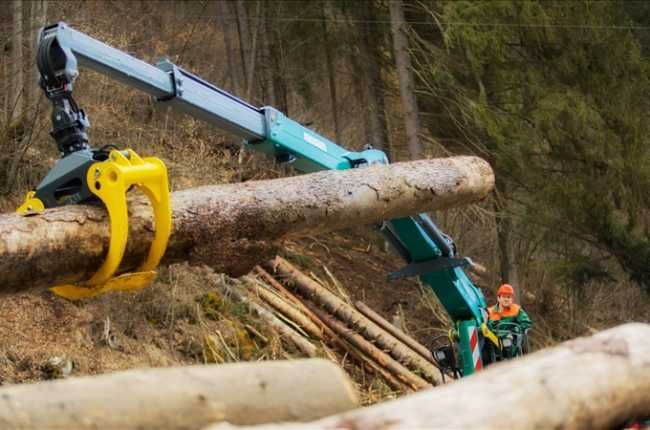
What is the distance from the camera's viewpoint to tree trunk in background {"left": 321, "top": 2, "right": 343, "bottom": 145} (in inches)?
786

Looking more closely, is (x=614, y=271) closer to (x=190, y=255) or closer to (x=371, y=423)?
(x=190, y=255)

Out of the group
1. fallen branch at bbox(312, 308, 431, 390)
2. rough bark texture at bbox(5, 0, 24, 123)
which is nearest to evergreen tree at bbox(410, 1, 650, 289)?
fallen branch at bbox(312, 308, 431, 390)

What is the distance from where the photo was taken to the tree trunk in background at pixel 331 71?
65.5 ft

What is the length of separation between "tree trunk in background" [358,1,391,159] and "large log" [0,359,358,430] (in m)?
16.1

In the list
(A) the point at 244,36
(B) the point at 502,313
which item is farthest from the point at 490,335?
(A) the point at 244,36

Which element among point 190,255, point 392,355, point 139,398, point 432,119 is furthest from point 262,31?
point 139,398

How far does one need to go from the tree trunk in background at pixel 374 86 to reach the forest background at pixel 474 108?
0.03 metres

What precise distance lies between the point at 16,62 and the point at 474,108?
24.0 feet

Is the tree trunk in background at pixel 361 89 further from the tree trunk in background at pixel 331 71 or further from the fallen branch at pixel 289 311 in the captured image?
the fallen branch at pixel 289 311

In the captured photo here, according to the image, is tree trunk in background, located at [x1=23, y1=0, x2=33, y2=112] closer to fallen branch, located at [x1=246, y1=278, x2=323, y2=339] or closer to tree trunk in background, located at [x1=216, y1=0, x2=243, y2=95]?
fallen branch, located at [x1=246, y1=278, x2=323, y2=339]

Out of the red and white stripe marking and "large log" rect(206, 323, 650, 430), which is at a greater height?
"large log" rect(206, 323, 650, 430)

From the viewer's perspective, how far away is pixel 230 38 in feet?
69.6

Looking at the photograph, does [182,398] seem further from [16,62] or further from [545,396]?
[16,62]

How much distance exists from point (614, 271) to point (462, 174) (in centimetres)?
996
